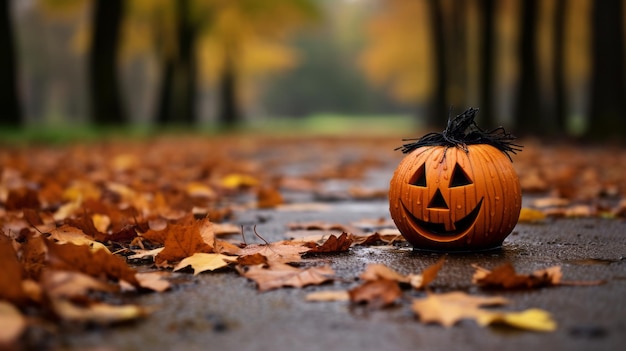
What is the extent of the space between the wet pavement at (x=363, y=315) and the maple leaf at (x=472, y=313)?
0.11 ft

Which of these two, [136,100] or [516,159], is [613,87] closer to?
[516,159]

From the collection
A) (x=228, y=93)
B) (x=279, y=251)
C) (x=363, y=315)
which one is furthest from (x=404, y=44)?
(x=363, y=315)

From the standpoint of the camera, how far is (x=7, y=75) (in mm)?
18656

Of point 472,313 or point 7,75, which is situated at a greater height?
point 7,75

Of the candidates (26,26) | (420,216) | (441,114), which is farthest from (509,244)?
(26,26)

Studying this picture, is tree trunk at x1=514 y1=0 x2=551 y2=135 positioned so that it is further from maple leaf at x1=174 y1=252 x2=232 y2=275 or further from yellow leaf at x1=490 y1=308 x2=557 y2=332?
yellow leaf at x1=490 y1=308 x2=557 y2=332

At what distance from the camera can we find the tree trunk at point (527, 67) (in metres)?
21.1

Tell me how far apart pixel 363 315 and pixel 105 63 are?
20.5 metres

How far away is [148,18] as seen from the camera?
1232 inches

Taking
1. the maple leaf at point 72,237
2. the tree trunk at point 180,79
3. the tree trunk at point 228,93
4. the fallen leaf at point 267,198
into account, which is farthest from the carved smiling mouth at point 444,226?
the tree trunk at point 228,93

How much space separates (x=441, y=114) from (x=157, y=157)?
63.3 ft

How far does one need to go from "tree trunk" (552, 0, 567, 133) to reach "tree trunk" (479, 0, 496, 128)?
2.34m

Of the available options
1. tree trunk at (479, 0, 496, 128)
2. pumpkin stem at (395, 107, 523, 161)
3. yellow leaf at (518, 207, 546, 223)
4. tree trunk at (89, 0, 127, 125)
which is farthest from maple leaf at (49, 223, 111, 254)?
tree trunk at (479, 0, 496, 128)

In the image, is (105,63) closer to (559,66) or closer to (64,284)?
(559,66)
